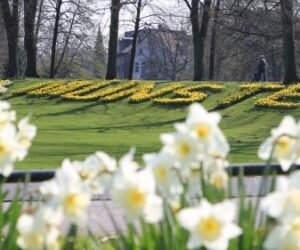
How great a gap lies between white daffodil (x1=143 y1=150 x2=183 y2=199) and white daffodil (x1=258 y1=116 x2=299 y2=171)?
Answer: 405 mm

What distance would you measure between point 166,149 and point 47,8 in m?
40.5

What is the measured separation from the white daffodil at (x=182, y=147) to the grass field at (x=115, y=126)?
796 centimetres

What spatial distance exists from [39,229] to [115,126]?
16.5 metres

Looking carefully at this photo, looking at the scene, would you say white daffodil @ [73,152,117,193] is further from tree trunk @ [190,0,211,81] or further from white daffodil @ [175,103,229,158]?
tree trunk @ [190,0,211,81]

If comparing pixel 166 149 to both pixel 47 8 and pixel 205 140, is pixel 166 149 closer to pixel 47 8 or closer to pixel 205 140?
pixel 205 140

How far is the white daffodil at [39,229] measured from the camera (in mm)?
2254

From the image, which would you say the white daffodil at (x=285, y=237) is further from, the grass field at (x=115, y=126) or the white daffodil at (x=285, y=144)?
the grass field at (x=115, y=126)

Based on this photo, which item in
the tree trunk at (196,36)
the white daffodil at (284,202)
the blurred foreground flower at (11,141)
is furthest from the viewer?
the tree trunk at (196,36)

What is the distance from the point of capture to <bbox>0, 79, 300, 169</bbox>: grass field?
12.4 metres

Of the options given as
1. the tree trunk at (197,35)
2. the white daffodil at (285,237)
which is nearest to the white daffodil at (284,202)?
the white daffodil at (285,237)

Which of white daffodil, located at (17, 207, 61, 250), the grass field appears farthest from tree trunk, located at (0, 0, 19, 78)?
white daffodil, located at (17, 207, 61, 250)

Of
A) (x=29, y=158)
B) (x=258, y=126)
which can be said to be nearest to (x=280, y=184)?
(x=29, y=158)

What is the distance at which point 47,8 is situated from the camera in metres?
41.7

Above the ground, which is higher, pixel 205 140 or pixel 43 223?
pixel 205 140
